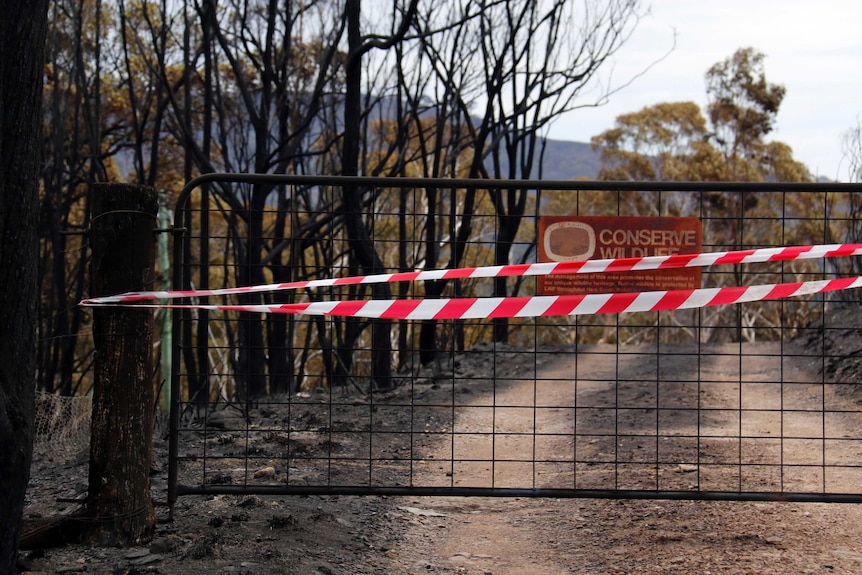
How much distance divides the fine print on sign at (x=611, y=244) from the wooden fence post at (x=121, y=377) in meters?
2.30

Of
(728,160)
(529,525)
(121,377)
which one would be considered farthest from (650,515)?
(728,160)

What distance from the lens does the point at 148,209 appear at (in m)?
4.86

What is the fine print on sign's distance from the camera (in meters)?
5.43

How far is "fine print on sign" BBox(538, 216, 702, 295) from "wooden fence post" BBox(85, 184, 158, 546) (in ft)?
7.55

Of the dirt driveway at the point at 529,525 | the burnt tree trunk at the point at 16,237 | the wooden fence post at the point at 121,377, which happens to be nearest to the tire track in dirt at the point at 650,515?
the dirt driveway at the point at 529,525

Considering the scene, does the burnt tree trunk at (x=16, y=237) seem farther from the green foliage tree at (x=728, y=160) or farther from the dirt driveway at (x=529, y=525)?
the green foliage tree at (x=728, y=160)

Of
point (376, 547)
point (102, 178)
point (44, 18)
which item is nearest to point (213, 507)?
point (376, 547)

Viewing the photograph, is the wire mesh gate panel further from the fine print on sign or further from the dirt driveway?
the fine print on sign

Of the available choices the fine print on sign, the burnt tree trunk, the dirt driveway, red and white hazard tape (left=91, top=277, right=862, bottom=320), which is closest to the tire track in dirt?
the dirt driveway

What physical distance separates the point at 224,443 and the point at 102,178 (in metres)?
15.8

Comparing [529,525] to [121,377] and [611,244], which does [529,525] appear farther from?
[121,377]

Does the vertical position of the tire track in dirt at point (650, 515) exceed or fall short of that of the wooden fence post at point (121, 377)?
it falls short

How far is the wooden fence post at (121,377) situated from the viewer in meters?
4.64

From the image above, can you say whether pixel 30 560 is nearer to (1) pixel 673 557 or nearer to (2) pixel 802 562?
(1) pixel 673 557
